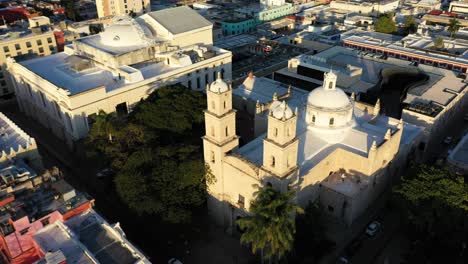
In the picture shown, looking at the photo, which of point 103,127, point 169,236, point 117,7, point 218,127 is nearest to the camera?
point 218,127

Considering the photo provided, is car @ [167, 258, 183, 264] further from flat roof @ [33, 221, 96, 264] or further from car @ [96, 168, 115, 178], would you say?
car @ [96, 168, 115, 178]

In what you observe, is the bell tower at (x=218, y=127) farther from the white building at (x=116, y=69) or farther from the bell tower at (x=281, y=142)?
the white building at (x=116, y=69)

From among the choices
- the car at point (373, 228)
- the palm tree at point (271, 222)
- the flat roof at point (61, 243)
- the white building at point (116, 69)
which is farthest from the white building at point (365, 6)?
the flat roof at point (61, 243)

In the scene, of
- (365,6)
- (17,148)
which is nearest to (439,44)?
(365,6)

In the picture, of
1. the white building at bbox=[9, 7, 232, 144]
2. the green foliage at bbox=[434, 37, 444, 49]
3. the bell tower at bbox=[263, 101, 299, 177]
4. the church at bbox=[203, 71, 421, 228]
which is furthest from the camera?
the green foliage at bbox=[434, 37, 444, 49]

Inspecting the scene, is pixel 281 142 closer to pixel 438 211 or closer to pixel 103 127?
pixel 438 211

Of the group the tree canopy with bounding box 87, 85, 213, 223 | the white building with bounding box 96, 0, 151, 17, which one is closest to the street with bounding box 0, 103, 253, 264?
the tree canopy with bounding box 87, 85, 213, 223

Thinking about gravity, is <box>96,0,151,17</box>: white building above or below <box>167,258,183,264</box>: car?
above

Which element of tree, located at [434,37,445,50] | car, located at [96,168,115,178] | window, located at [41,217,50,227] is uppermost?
tree, located at [434,37,445,50]
